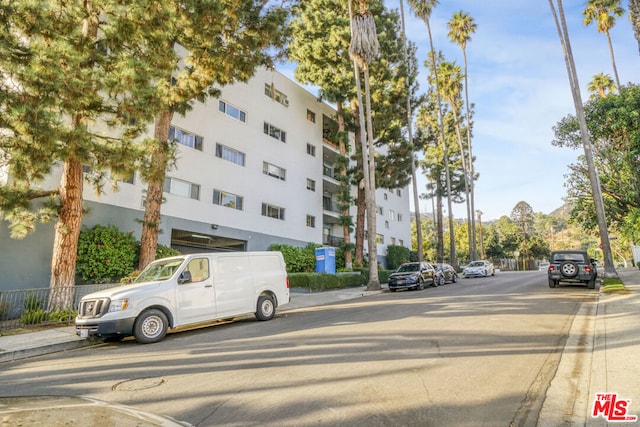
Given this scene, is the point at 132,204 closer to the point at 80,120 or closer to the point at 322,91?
the point at 80,120

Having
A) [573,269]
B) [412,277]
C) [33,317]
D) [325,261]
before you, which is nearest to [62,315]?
[33,317]

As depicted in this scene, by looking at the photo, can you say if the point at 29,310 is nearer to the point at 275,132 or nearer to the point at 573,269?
the point at 275,132

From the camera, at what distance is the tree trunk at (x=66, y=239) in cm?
1088

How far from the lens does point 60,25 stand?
30.7 ft

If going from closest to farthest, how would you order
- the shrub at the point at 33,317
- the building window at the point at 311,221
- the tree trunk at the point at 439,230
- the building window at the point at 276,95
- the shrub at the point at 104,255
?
the shrub at the point at 33,317 → the shrub at the point at 104,255 → the building window at the point at 276,95 → the building window at the point at 311,221 → the tree trunk at the point at 439,230

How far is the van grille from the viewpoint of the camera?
8.02m

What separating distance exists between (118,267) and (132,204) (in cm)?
353

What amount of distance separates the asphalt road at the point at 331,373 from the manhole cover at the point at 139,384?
2cm

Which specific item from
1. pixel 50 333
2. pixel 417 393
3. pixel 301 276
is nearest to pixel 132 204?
pixel 50 333

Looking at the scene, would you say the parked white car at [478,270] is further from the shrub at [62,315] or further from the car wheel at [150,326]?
the shrub at [62,315]

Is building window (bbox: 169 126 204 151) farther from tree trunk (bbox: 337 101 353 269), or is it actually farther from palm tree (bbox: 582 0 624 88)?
palm tree (bbox: 582 0 624 88)

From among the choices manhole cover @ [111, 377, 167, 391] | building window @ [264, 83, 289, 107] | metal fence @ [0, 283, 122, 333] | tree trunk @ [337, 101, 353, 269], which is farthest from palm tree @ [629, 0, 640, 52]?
metal fence @ [0, 283, 122, 333]

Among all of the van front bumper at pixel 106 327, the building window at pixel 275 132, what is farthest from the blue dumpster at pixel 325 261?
the van front bumper at pixel 106 327

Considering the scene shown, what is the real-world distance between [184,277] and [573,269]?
55.5ft
